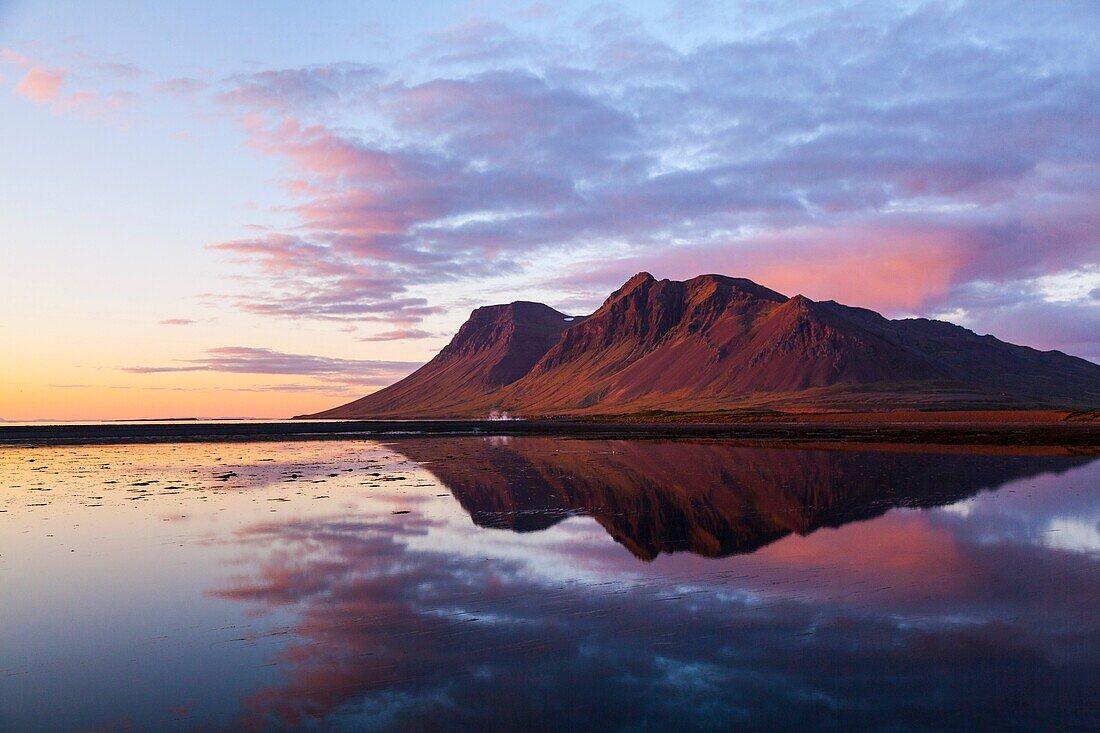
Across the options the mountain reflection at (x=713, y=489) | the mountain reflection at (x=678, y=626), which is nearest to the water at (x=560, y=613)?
the mountain reflection at (x=678, y=626)

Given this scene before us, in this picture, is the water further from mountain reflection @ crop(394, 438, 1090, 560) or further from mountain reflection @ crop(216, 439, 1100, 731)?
mountain reflection @ crop(394, 438, 1090, 560)

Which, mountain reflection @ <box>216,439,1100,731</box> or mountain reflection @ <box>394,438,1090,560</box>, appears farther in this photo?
mountain reflection @ <box>394,438,1090,560</box>

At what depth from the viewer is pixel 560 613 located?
13328 millimetres

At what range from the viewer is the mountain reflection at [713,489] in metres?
22.0

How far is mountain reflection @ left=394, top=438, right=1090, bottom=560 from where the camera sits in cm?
2200

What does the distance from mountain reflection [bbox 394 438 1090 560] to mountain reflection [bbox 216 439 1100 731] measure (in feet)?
0.87

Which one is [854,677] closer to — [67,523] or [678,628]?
[678,628]

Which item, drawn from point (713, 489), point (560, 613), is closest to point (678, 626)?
point (560, 613)

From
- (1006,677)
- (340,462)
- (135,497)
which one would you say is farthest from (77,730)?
(340,462)

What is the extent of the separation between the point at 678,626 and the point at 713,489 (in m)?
19.7

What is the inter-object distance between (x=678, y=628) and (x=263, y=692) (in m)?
6.57

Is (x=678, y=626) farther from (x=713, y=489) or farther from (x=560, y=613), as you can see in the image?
(x=713, y=489)

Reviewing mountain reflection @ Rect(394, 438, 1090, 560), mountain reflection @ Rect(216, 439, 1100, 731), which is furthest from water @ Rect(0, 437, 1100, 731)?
mountain reflection @ Rect(394, 438, 1090, 560)

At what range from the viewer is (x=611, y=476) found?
38.3 m
